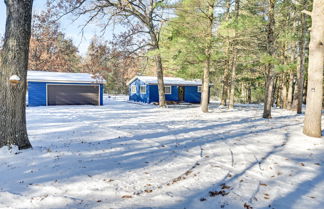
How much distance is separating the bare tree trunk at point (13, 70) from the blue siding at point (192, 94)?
838 inches

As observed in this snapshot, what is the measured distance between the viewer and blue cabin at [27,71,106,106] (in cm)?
1842

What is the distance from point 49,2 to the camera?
919 cm

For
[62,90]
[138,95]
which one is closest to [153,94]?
[138,95]

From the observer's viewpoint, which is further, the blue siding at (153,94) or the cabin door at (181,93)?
the cabin door at (181,93)

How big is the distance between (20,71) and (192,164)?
411 cm

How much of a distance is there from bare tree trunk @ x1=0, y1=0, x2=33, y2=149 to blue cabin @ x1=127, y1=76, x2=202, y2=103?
1813cm

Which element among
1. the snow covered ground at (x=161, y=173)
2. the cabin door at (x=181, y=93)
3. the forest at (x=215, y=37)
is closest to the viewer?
the snow covered ground at (x=161, y=173)

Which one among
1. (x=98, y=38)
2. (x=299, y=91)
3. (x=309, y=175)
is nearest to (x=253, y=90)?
(x=299, y=91)

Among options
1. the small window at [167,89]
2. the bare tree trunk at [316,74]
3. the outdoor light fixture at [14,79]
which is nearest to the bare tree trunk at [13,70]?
the outdoor light fixture at [14,79]

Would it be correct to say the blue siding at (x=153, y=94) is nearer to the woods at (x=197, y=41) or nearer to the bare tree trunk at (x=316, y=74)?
the woods at (x=197, y=41)

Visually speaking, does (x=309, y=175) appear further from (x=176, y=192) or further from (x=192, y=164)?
(x=176, y=192)

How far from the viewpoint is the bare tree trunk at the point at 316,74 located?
23.2 feet

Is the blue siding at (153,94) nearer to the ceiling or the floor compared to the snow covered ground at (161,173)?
nearer to the ceiling

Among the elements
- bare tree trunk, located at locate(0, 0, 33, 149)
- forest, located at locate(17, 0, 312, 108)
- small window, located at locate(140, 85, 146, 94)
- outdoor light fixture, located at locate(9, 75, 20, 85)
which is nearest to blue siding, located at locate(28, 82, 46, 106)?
forest, located at locate(17, 0, 312, 108)
